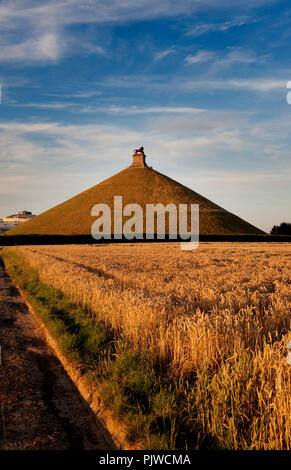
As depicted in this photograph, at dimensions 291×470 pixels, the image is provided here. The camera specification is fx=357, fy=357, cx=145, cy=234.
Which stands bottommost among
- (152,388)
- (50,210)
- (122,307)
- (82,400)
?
(82,400)

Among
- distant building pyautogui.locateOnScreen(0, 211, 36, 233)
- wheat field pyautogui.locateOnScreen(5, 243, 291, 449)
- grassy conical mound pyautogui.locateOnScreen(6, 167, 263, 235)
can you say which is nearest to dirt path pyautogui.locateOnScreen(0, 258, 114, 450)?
wheat field pyautogui.locateOnScreen(5, 243, 291, 449)

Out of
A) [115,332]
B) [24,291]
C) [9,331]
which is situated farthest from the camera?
[24,291]

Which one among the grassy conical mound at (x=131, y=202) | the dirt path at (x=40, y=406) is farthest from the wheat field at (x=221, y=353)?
the grassy conical mound at (x=131, y=202)

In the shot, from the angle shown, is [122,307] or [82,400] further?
[122,307]

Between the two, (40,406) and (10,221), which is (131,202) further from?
(40,406)

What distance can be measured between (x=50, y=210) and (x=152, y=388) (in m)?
151

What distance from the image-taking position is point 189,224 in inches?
4803

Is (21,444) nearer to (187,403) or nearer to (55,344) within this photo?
(187,403)

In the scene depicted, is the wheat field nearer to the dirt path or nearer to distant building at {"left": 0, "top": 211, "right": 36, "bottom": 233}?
the dirt path

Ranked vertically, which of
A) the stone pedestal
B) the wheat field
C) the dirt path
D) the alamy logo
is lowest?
the dirt path

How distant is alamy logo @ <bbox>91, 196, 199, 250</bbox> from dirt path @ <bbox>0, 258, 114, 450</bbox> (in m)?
91.0

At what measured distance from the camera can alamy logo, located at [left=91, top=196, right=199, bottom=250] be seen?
112 metres
